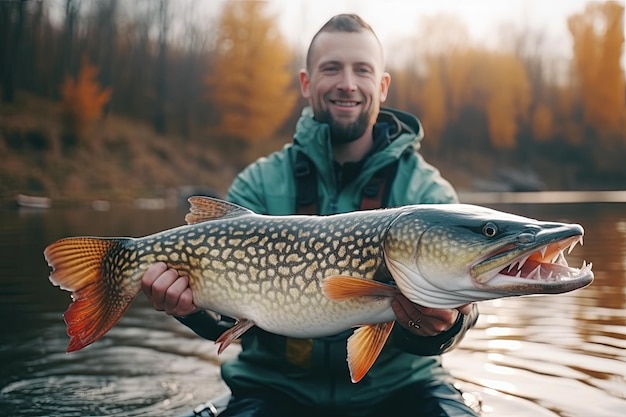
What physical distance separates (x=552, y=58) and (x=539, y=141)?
6415 millimetres

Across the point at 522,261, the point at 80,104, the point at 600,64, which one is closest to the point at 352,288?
the point at 522,261

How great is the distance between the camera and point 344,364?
10.6ft

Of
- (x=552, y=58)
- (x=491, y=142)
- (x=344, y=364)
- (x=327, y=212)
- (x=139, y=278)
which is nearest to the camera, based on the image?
(x=139, y=278)

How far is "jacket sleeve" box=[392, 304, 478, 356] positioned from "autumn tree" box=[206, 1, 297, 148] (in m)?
30.3

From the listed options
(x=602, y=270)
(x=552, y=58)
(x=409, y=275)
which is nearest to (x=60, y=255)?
(x=409, y=275)

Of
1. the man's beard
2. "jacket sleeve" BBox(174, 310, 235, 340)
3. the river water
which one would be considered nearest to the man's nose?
the man's beard

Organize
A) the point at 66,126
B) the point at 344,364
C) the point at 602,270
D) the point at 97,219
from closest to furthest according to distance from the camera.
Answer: the point at 344,364 → the point at 602,270 → the point at 97,219 → the point at 66,126

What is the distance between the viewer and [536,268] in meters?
2.23

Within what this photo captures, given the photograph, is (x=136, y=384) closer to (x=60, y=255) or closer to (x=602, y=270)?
(x=60, y=255)

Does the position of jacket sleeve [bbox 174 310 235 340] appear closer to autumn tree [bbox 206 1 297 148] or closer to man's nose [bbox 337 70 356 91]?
man's nose [bbox 337 70 356 91]

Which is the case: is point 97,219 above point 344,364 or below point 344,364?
below

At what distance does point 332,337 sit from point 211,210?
0.83m

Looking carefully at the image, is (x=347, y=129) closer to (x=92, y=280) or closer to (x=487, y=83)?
(x=92, y=280)

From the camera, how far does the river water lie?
4203 mm
